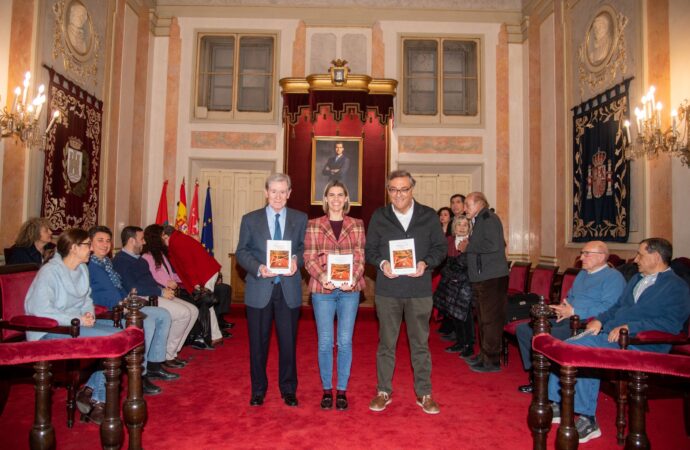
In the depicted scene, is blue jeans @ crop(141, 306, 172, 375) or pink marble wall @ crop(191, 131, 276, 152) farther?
pink marble wall @ crop(191, 131, 276, 152)

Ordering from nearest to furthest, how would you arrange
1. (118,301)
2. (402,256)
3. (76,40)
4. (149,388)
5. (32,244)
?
(402,256)
(149,388)
(118,301)
(32,244)
(76,40)

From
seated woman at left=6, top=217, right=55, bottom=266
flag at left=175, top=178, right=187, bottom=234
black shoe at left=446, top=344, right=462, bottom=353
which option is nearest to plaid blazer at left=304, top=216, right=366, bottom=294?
black shoe at left=446, top=344, right=462, bottom=353

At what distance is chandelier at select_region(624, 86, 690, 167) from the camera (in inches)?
189

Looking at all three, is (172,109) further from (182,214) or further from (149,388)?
(149,388)

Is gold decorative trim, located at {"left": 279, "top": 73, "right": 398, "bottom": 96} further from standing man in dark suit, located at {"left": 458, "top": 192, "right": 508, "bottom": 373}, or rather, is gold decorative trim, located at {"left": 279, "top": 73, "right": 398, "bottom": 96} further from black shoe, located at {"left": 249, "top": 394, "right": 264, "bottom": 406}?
black shoe, located at {"left": 249, "top": 394, "right": 264, "bottom": 406}

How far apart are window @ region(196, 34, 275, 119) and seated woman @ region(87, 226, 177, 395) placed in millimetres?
5669

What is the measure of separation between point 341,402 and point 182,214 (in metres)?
6.07

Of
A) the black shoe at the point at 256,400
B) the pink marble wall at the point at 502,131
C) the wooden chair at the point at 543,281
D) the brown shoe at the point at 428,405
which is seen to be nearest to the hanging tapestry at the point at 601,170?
the wooden chair at the point at 543,281

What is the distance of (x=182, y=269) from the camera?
5.16 m

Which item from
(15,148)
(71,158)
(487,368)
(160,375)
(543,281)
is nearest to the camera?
(160,375)

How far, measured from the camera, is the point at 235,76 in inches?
366

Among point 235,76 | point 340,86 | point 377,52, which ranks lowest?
point 340,86

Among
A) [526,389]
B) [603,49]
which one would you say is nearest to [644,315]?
[526,389]

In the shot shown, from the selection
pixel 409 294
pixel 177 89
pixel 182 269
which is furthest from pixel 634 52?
pixel 177 89
